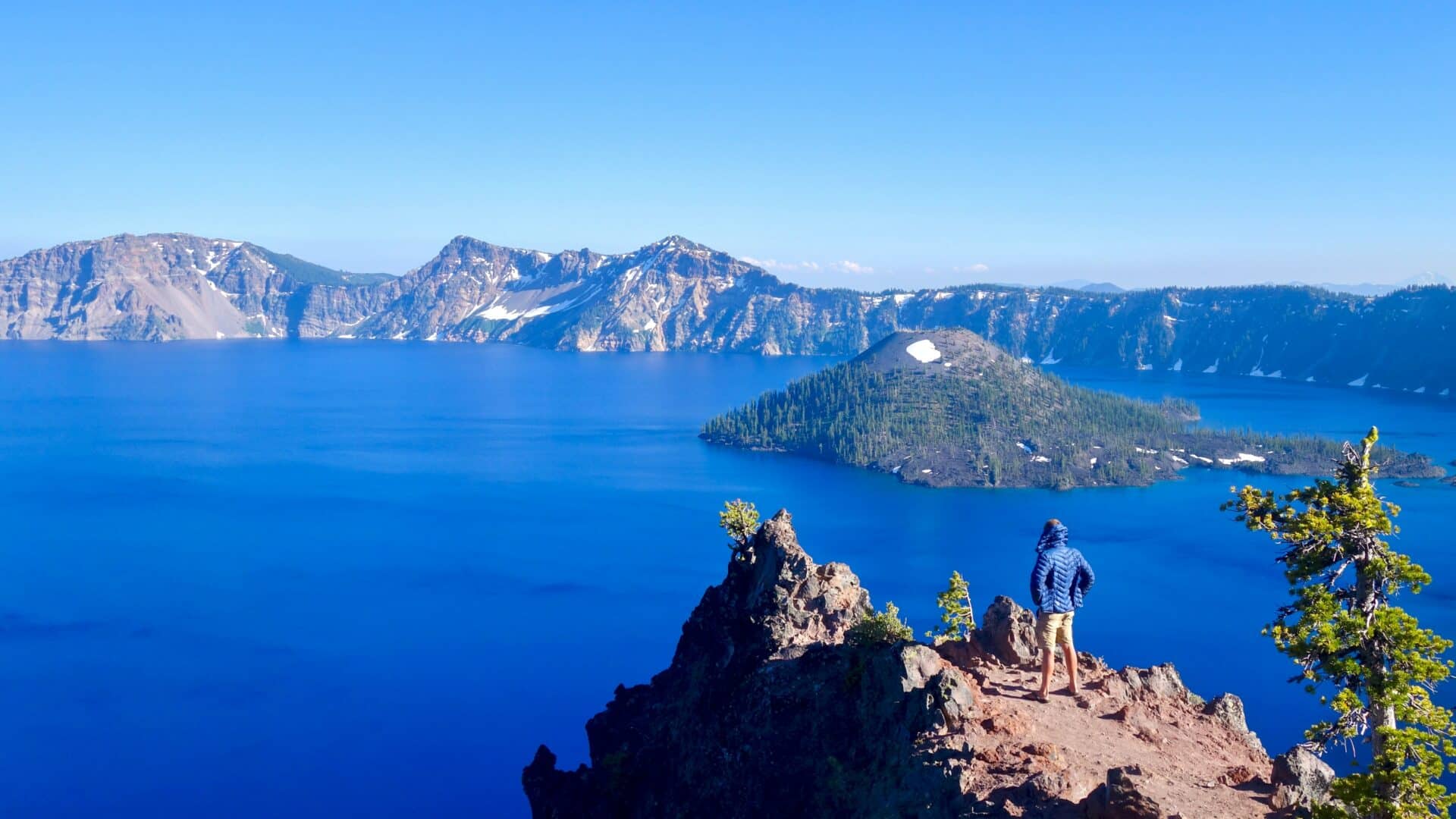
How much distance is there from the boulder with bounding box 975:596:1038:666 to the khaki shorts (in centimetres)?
454

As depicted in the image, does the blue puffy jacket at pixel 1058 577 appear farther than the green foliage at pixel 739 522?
No

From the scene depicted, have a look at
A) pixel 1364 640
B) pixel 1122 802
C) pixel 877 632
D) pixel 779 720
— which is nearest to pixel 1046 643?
pixel 1122 802

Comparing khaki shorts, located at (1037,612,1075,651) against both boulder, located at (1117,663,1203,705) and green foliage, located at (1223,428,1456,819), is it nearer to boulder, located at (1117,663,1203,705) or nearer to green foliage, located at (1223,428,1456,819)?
boulder, located at (1117,663,1203,705)

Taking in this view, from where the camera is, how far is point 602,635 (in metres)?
89.9

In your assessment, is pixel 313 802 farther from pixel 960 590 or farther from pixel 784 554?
pixel 960 590

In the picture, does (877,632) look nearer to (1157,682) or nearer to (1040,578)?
(1157,682)

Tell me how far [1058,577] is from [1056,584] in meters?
0.17

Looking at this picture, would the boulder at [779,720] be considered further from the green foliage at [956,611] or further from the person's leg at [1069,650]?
the green foliage at [956,611]

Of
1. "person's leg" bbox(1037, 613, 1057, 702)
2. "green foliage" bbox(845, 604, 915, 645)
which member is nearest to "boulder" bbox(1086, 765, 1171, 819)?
"person's leg" bbox(1037, 613, 1057, 702)

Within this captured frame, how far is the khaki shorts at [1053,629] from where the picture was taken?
977 inches

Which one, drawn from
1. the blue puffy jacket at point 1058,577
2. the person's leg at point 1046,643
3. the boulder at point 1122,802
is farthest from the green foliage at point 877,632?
the boulder at point 1122,802

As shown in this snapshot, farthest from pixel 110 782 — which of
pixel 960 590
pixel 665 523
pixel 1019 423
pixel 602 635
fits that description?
pixel 1019 423

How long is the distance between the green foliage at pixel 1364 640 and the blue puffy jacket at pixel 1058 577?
5.22 metres

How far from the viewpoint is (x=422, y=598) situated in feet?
330
